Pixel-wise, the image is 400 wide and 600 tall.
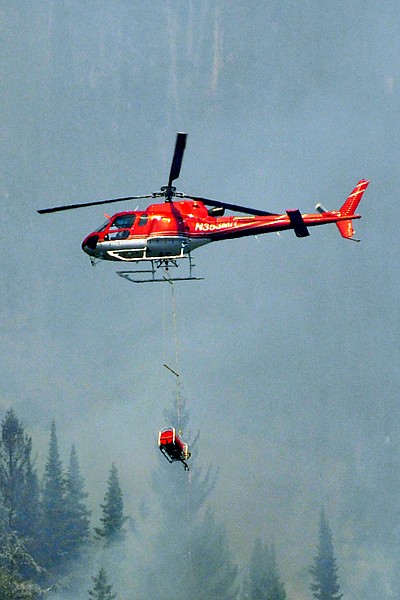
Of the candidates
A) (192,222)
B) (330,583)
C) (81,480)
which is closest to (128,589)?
(330,583)

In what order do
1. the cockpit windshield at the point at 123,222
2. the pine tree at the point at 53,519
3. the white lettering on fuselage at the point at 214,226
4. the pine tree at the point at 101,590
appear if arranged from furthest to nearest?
the pine tree at the point at 53,519 < the pine tree at the point at 101,590 < the cockpit windshield at the point at 123,222 < the white lettering on fuselage at the point at 214,226

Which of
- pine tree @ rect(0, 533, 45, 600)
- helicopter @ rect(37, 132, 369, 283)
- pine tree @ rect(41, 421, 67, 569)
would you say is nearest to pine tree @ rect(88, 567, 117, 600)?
pine tree @ rect(0, 533, 45, 600)

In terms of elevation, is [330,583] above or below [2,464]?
below

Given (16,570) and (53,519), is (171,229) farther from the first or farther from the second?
(53,519)

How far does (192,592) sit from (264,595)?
252 inches

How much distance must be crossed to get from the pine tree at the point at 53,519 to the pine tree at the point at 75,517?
50cm

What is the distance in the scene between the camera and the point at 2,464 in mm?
157500

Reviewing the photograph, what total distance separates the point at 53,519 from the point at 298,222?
75.4 metres

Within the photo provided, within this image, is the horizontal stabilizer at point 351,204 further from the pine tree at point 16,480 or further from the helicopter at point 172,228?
the pine tree at point 16,480

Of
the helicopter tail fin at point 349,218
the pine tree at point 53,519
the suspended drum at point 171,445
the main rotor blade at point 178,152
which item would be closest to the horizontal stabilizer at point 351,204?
the helicopter tail fin at point 349,218

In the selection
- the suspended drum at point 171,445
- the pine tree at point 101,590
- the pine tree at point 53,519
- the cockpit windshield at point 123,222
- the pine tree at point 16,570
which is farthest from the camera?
the pine tree at point 53,519

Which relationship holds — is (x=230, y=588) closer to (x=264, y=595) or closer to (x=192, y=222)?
(x=264, y=595)

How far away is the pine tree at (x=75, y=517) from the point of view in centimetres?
15575

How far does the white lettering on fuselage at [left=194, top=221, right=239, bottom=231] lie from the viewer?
296 ft
